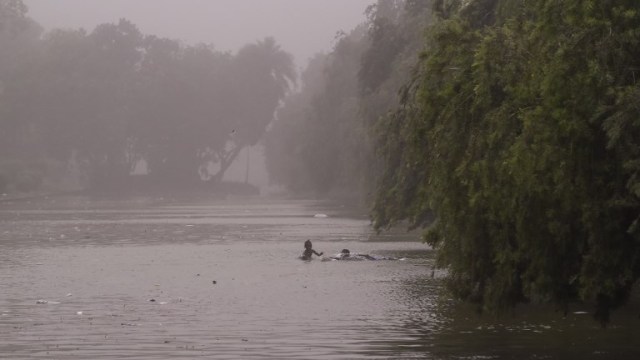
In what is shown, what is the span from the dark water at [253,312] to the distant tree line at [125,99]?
95.6 metres

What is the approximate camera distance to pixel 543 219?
16.1 meters

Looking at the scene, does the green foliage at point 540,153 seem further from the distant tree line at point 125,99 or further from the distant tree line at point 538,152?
the distant tree line at point 125,99

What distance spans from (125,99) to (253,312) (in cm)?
12232

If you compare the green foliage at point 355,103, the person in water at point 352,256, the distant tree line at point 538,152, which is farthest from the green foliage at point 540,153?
the person in water at point 352,256

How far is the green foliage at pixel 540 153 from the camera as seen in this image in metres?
15.2

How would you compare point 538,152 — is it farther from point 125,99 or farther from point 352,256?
point 125,99

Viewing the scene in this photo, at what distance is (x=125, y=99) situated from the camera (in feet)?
472

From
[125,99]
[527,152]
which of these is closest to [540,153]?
[527,152]

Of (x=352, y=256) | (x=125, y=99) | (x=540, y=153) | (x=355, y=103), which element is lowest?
(x=352, y=256)

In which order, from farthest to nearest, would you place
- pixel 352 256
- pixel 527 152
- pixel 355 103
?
pixel 355 103, pixel 352 256, pixel 527 152

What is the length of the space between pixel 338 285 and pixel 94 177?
114921mm

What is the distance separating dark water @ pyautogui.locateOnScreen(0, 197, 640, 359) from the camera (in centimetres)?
1911

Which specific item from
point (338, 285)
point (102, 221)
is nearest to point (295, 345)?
point (338, 285)

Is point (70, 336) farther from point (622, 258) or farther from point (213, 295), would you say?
point (622, 258)
